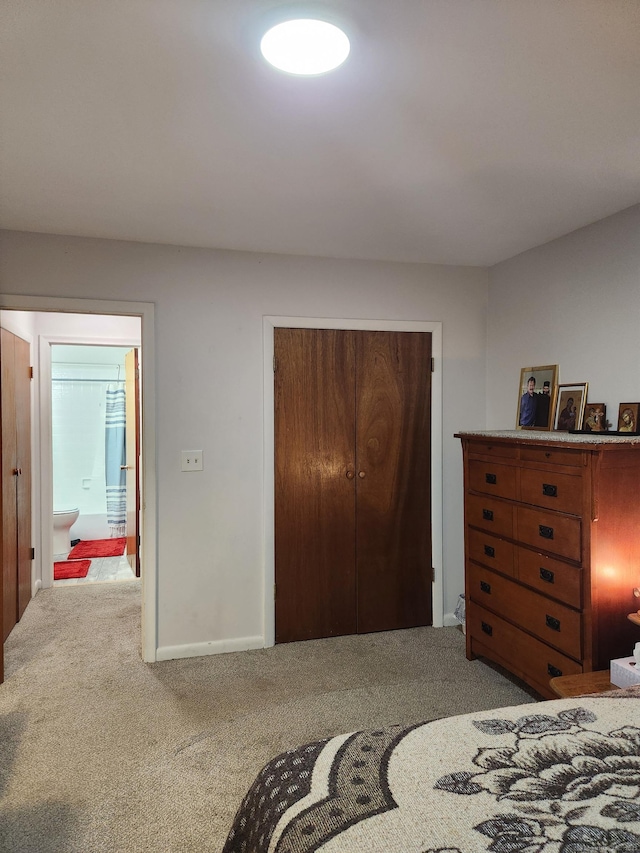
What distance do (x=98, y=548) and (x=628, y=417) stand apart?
5.37 m

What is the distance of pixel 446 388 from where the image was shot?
153 inches

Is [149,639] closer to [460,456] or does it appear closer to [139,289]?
[139,289]

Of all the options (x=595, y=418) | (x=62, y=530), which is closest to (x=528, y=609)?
(x=595, y=418)

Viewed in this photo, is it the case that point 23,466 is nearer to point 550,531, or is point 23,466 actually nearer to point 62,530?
point 62,530

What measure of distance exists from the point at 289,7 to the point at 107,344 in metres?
3.78

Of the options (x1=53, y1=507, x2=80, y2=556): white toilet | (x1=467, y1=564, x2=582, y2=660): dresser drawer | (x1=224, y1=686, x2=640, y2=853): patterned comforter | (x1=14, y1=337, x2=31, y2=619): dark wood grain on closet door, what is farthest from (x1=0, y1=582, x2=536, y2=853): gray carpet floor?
(x1=53, y1=507, x2=80, y2=556): white toilet

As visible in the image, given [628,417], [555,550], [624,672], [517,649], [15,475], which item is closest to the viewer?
[624,672]

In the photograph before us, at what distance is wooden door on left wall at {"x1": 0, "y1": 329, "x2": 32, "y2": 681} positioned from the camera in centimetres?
354

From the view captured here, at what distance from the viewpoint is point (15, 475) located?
12.6 ft

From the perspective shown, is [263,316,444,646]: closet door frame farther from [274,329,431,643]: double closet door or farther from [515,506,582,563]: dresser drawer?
[515,506,582,563]: dresser drawer

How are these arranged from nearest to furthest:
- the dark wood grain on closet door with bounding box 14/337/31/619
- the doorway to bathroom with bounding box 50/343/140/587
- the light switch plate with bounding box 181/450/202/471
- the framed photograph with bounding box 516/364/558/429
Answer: the framed photograph with bounding box 516/364/558/429 → the light switch plate with bounding box 181/450/202/471 → the dark wood grain on closet door with bounding box 14/337/31/619 → the doorway to bathroom with bounding box 50/343/140/587

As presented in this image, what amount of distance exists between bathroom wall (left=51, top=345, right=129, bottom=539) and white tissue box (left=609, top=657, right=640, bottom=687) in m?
5.75

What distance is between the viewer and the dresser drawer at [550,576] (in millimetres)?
2471

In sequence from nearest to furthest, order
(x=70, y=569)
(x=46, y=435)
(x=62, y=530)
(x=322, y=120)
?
(x=322, y=120) → (x=46, y=435) → (x=70, y=569) → (x=62, y=530)
